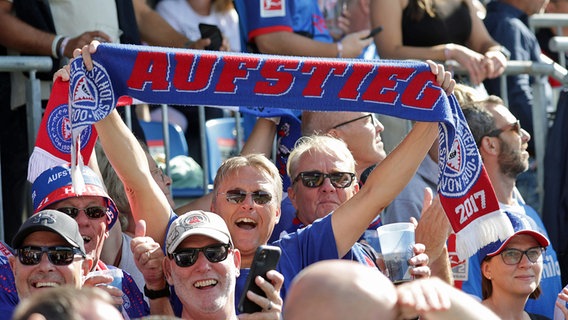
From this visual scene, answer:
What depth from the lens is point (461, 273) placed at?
6414 millimetres

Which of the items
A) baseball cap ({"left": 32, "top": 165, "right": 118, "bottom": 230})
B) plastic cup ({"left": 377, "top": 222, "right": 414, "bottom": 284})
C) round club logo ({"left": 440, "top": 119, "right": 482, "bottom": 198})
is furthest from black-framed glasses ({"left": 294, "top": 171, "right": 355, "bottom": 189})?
baseball cap ({"left": 32, "top": 165, "right": 118, "bottom": 230})

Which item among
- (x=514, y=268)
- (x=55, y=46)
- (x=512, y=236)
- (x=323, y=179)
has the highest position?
(x=55, y=46)

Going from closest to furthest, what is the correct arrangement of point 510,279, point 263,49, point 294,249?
point 294,249
point 510,279
point 263,49

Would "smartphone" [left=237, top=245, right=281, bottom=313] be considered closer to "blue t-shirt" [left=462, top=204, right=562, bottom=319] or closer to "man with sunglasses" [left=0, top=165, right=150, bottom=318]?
"man with sunglasses" [left=0, top=165, right=150, bottom=318]

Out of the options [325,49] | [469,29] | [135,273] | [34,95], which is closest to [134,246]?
[135,273]

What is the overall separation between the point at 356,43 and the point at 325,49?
7.8 inches

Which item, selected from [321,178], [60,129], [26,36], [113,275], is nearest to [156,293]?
[113,275]

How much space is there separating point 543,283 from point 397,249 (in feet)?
5.19

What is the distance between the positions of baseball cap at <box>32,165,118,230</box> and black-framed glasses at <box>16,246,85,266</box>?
58 cm

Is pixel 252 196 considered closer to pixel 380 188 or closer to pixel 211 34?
pixel 380 188

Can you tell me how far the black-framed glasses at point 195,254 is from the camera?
4.99 metres

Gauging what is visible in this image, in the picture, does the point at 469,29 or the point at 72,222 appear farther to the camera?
the point at 469,29

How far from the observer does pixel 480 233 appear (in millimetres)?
5500

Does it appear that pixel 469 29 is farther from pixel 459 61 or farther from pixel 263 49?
pixel 263 49
